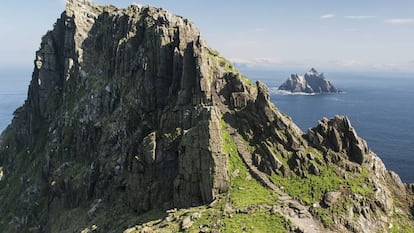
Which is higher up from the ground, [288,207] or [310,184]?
[310,184]

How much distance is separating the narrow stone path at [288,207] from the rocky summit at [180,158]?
0.88 feet

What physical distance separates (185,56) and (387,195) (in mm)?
54956

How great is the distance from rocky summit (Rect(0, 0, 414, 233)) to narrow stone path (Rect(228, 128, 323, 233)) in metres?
0.27

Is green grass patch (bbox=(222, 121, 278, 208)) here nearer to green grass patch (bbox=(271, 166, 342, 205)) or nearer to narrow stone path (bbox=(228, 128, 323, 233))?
narrow stone path (bbox=(228, 128, 323, 233))

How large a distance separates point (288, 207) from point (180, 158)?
23929mm

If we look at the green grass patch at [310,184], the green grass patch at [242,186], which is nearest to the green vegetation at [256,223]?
the green grass patch at [242,186]

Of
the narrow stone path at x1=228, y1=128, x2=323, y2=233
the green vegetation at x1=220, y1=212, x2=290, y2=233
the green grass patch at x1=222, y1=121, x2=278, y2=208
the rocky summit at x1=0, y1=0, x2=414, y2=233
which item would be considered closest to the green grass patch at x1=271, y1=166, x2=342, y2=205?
the rocky summit at x1=0, y1=0, x2=414, y2=233

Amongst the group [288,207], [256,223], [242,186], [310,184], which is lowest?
[256,223]

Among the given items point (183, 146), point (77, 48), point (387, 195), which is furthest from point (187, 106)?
point (77, 48)

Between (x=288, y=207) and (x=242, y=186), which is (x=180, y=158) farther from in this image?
(x=288, y=207)

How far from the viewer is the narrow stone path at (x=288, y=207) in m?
69.1

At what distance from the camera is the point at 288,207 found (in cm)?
7344

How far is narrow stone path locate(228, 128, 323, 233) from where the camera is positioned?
227 feet

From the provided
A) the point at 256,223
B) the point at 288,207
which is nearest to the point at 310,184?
the point at 288,207
